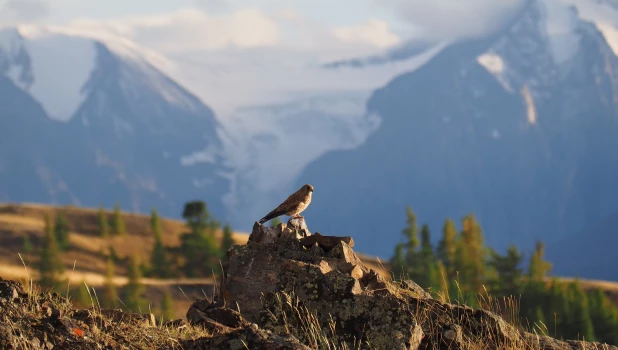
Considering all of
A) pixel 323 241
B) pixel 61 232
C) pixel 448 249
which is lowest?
pixel 323 241

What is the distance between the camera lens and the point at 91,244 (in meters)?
152

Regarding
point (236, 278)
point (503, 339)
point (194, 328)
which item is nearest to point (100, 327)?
point (194, 328)

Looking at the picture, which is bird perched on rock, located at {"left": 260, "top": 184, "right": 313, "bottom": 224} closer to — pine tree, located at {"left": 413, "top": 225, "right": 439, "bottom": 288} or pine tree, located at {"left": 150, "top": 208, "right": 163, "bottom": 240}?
pine tree, located at {"left": 413, "top": 225, "right": 439, "bottom": 288}

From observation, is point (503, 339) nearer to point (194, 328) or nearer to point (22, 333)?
point (194, 328)

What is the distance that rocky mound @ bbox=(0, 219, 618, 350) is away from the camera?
450 inches

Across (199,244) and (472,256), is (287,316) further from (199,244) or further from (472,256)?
(472,256)

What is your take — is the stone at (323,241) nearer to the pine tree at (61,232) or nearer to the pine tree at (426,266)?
the pine tree at (426,266)

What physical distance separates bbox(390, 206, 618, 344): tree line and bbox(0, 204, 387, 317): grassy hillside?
8667mm

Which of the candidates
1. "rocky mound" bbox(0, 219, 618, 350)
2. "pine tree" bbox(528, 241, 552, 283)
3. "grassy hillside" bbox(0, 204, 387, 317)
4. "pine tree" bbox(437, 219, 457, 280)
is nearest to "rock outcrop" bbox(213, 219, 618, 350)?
"rocky mound" bbox(0, 219, 618, 350)

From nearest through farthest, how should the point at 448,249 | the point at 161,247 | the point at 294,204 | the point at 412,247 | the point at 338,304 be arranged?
the point at 338,304
the point at 294,204
the point at 161,247
the point at 412,247
the point at 448,249

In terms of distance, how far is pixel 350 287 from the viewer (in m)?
12.9

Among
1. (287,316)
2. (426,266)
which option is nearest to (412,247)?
(426,266)

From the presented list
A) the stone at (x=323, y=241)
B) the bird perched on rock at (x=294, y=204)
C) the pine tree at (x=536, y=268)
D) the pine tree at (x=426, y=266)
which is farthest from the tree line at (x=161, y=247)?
the stone at (x=323, y=241)

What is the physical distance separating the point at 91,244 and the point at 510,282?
66.3 meters
